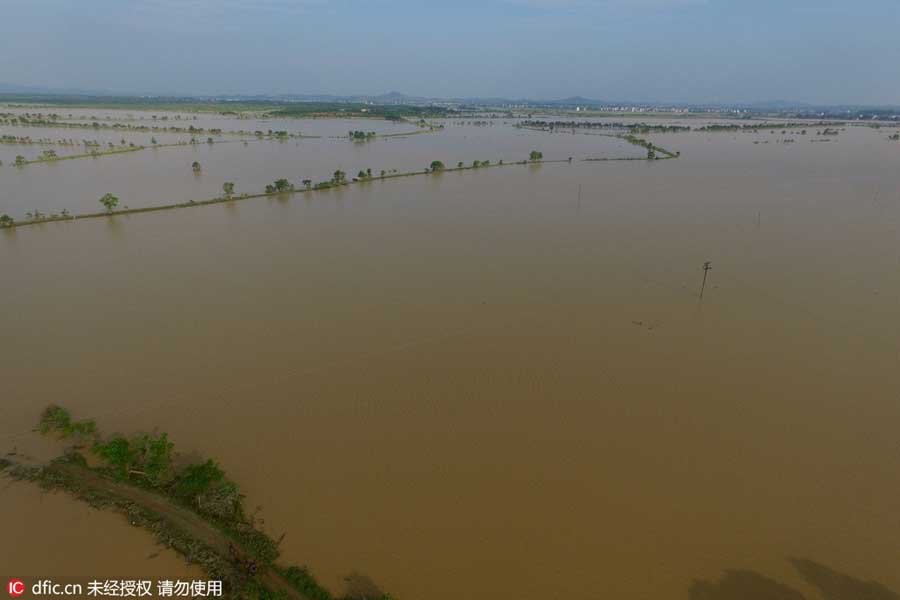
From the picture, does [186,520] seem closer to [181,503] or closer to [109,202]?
[181,503]

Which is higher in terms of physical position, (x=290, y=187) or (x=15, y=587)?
(x=290, y=187)

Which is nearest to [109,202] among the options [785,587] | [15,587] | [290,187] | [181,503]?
[290,187]

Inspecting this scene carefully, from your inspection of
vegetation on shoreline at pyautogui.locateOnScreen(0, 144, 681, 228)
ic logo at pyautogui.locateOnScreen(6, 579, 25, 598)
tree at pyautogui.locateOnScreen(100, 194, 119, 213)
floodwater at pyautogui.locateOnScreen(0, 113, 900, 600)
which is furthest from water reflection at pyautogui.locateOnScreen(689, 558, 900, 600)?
tree at pyautogui.locateOnScreen(100, 194, 119, 213)

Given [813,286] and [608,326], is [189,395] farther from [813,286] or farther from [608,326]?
[813,286]

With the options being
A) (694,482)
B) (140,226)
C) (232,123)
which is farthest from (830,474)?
(232,123)

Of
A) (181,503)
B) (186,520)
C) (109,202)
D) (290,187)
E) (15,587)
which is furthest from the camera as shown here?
(290,187)

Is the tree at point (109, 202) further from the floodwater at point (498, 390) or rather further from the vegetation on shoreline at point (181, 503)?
the vegetation on shoreline at point (181, 503)

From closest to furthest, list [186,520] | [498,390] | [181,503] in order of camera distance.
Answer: [186,520]
[181,503]
[498,390]
